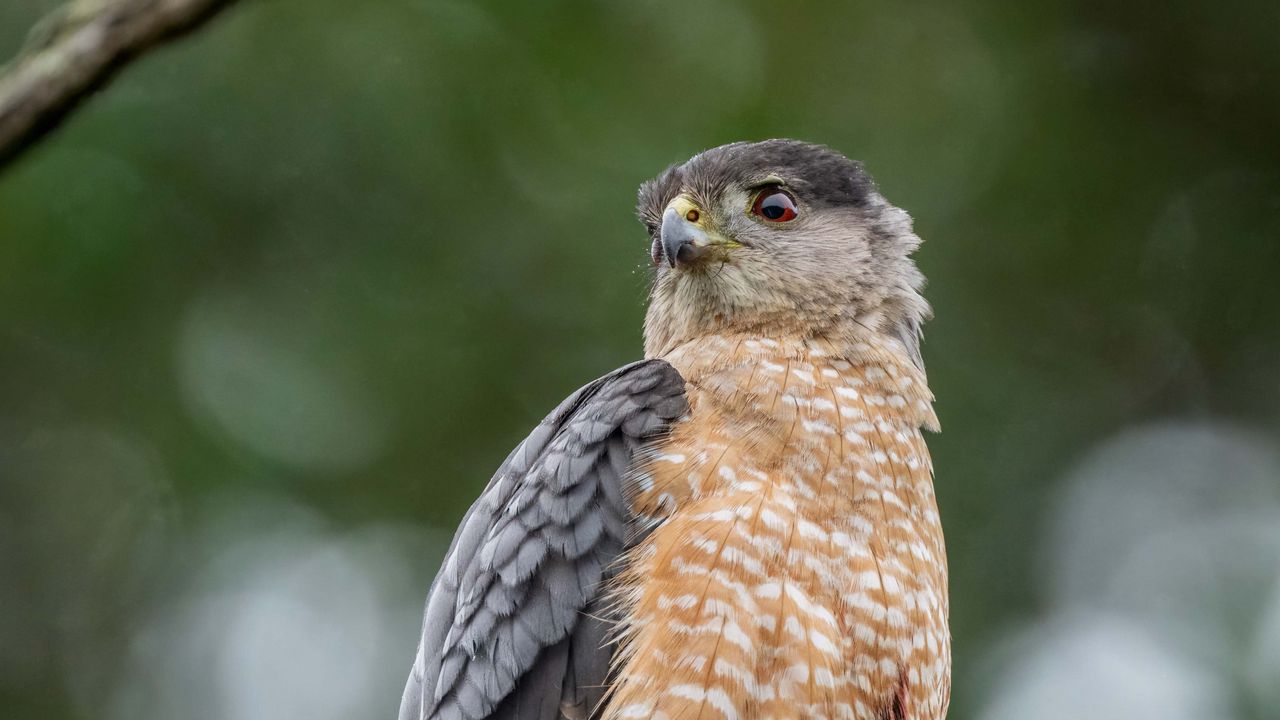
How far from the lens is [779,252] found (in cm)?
446

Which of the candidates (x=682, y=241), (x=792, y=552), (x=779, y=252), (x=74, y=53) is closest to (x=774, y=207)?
(x=779, y=252)

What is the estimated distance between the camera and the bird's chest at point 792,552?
3.24 m

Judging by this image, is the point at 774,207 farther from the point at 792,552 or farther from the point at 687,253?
the point at 792,552

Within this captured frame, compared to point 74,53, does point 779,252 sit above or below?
above

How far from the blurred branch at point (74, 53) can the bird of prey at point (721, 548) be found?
5.47ft

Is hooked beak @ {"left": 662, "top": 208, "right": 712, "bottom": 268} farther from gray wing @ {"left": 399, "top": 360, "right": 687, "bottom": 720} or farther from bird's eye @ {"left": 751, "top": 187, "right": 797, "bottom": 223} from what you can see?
gray wing @ {"left": 399, "top": 360, "right": 687, "bottom": 720}

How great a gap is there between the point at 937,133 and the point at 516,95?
2423mm

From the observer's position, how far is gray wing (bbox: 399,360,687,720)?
11.4 ft

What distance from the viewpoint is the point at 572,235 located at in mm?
7379

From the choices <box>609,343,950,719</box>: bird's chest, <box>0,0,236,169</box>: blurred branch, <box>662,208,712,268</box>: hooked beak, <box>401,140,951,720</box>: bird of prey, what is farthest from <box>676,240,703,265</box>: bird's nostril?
<box>0,0,236,169</box>: blurred branch

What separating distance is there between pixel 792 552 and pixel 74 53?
6.59 feet

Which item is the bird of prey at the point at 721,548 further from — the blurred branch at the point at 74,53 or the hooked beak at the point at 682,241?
the blurred branch at the point at 74,53

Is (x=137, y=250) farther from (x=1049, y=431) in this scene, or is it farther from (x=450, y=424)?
(x=1049, y=431)

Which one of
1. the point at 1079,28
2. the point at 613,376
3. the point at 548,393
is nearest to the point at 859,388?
the point at 613,376
